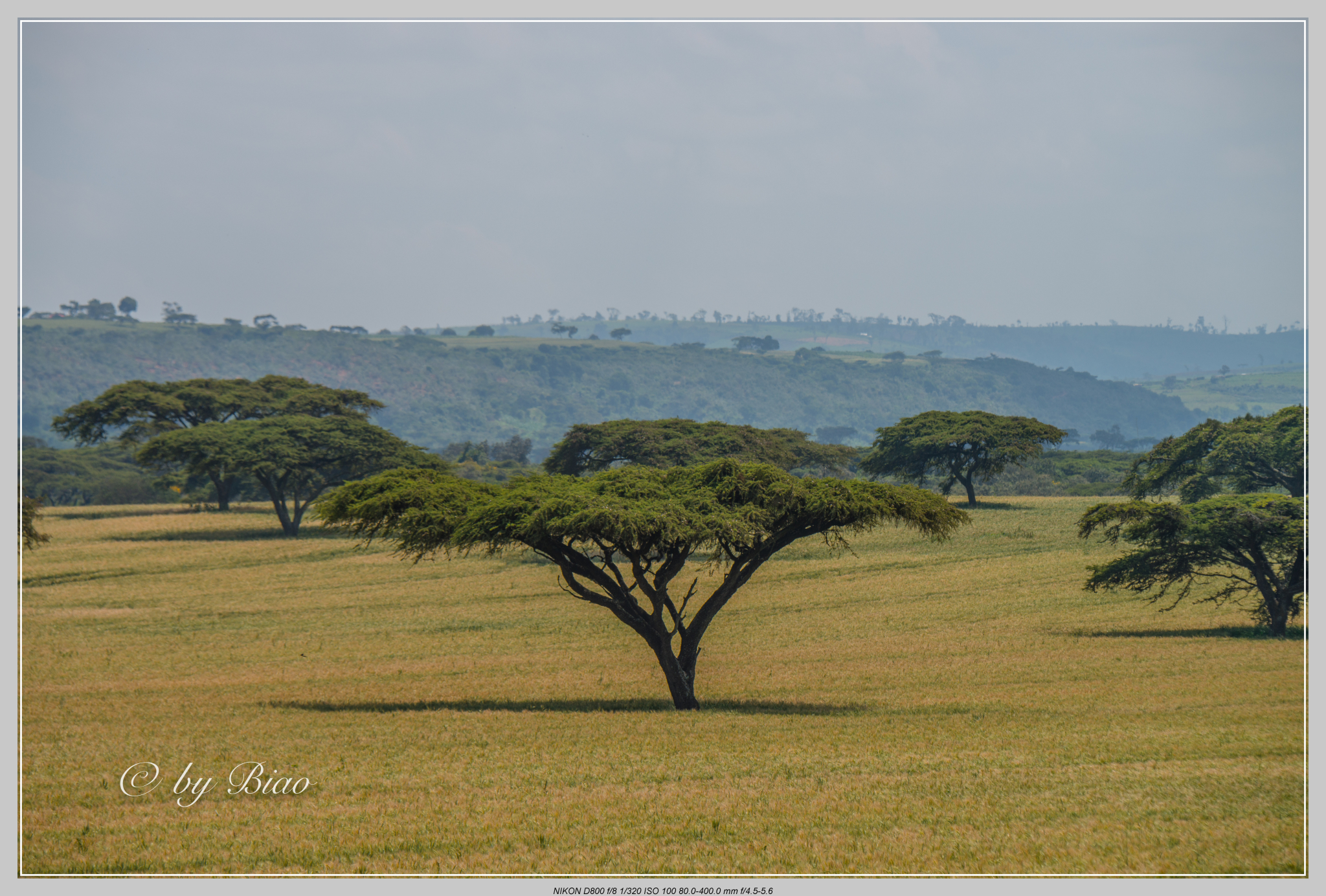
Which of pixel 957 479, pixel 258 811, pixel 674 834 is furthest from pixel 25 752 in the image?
pixel 957 479

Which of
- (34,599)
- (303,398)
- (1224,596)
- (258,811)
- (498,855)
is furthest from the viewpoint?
(303,398)

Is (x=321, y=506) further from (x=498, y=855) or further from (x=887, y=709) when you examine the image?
(x=887, y=709)

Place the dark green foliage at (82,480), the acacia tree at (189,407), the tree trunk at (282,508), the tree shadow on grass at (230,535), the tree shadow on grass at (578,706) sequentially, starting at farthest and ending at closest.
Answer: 1. the dark green foliage at (82,480)
2. the acacia tree at (189,407)
3. the tree trunk at (282,508)
4. the tree shadow on grass at (230,535)
5. the tree shadow on grass at (578,706)

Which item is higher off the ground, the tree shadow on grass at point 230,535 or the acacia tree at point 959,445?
the acacia tree at point 959,445

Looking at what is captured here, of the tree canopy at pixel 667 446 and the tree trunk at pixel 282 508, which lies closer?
the tree trunk at pixel 282 508

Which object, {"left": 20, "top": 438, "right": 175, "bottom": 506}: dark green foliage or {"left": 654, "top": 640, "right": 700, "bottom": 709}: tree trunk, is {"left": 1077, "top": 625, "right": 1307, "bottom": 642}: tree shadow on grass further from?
{"left": 20, "top": 438, "right": 175, "bottom": 506}: dark green foliage

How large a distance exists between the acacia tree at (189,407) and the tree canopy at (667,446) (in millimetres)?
18816

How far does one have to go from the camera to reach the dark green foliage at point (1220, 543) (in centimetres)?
2984

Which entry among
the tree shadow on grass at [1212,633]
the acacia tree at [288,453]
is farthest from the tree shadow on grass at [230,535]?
the tree shadow on grass at [1212,633]

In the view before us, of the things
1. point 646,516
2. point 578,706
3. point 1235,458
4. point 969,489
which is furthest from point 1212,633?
point 969,489

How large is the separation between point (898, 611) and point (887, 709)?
53.8 ft

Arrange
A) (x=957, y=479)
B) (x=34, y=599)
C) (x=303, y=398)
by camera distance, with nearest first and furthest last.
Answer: (x=34, y=599), (x=957, y=479), (x=303, y=398)

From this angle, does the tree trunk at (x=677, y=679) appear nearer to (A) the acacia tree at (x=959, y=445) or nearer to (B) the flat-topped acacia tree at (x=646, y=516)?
(B) the flat-topped acacia tree at (x=646, y=516)

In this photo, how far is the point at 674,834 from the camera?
497 inches
